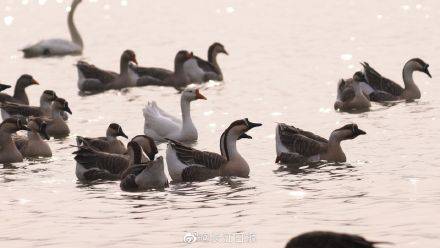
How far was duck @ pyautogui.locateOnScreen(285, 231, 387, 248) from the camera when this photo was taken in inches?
442

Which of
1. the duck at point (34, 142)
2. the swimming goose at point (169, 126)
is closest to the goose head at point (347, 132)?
the swimming goose at point (169, 126)

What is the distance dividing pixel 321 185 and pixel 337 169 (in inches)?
70.8

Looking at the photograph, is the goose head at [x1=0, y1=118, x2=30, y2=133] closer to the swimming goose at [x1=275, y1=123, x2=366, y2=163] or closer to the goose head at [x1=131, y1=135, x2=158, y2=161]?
the goose head at [x1=131, y1=135, x2=158, y2=161]

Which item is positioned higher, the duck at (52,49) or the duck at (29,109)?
the duck at (52,49)

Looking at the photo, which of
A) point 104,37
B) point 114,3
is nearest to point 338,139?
point 104,37

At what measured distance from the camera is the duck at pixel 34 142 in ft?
85.0

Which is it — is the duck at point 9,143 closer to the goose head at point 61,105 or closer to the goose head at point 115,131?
the goose head at point 115,131

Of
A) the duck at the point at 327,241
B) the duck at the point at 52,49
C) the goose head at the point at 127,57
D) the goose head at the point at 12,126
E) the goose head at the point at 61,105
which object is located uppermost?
the duck at the point at 52,49

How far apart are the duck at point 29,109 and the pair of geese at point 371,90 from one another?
23.1 feet

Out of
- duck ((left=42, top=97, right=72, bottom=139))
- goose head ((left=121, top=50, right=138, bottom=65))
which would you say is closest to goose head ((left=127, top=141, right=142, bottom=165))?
duck ((left=42, top=97, right=72, bottom=139))

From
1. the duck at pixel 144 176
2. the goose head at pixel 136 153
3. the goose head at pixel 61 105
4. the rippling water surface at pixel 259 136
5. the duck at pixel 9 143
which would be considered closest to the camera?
the rippling water surface at pixel 259 136

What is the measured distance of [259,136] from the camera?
2797cm

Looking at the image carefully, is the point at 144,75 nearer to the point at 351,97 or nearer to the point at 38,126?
the point at 351,97

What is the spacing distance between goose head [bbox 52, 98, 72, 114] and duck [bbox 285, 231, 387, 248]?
1799cm
